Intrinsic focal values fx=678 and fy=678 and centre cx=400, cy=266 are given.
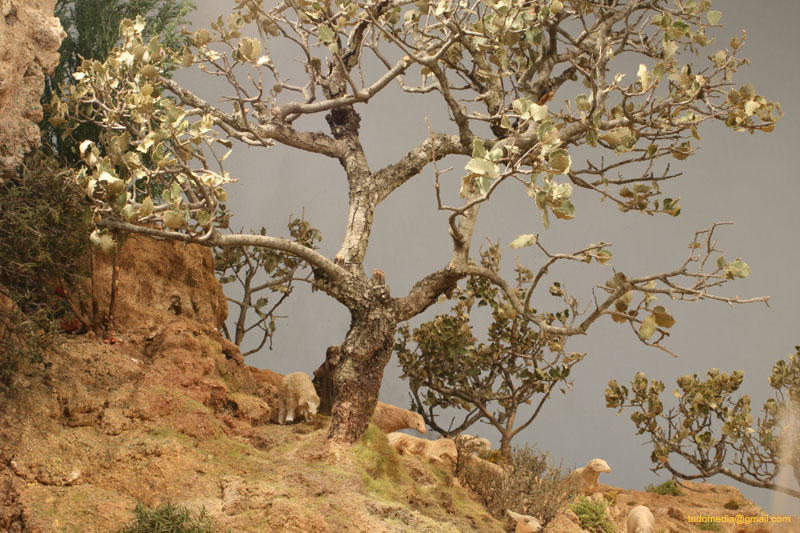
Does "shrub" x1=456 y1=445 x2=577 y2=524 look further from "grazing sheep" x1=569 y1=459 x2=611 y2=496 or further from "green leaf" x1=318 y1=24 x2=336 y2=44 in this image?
"green leaf" x1=318 y1=24 x2=336 y2=44

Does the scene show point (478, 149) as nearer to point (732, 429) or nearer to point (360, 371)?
point (360, 371)

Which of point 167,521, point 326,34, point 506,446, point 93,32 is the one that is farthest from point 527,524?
point 93,32

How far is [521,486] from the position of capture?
6.16m

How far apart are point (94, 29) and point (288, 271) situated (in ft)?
10.5

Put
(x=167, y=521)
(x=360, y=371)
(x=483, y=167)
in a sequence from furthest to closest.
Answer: (x=360, y=371)
(x=483, y=167)
(x=167, y=521)

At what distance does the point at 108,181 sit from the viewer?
161 inches

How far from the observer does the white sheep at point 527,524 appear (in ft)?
17.7

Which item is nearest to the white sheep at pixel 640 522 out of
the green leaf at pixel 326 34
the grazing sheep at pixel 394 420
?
the grazing sheep at pixel 394 420

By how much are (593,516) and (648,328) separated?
3.17 meters

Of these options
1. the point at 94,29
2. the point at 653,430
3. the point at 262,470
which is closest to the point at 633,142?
the point at 653,430

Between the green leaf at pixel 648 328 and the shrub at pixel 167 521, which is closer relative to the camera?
the shrub at pixel 167 521

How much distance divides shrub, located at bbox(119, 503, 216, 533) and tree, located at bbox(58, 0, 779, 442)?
1.60 metres

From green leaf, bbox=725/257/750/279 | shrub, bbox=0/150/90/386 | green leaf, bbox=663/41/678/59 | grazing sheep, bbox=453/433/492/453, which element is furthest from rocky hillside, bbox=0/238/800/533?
green leaf, bbox=663/41/678/59

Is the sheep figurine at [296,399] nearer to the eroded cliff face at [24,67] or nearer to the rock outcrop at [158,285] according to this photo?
the rock outcrop at [158,285]
